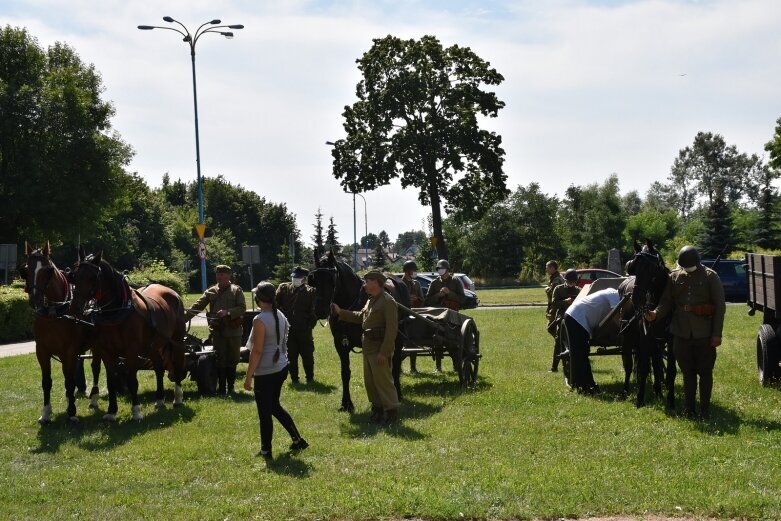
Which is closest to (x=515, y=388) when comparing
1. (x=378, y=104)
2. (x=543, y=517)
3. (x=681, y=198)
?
(x=543, y=517)

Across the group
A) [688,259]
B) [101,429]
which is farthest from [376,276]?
[101,429]

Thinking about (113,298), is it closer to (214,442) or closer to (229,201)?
(214,442)

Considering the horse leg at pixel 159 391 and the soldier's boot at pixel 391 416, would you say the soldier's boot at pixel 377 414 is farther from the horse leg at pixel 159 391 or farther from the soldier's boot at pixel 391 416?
the horse leg at pixel 159 391

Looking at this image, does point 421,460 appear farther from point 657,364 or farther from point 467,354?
point 467,354

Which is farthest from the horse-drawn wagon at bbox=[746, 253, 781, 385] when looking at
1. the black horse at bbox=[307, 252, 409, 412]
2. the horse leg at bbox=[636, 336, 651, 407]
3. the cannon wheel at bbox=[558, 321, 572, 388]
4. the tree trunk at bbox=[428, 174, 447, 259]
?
the tree trunk at bbox=[428, 174, 447, 259]

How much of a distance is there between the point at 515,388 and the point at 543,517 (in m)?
6.82

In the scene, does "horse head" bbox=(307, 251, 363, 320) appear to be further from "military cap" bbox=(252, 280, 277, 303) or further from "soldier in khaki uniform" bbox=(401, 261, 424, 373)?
"soldier in khaki uniform" bbox=(401, 261, 424, 373)

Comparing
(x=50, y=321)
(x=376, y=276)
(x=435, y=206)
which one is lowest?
(x=50, y=321)

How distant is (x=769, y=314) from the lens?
528 inches

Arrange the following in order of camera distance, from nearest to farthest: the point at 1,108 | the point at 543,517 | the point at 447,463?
the point at 543,517 → the point at 447,463 → the point at 1,108

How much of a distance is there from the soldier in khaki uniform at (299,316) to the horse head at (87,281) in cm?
428

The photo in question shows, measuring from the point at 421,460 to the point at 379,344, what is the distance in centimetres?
249

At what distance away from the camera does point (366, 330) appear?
11.4 meters

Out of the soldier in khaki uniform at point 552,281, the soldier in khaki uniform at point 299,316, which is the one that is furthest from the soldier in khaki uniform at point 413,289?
the soldier in khaki uniform at point 552,281
